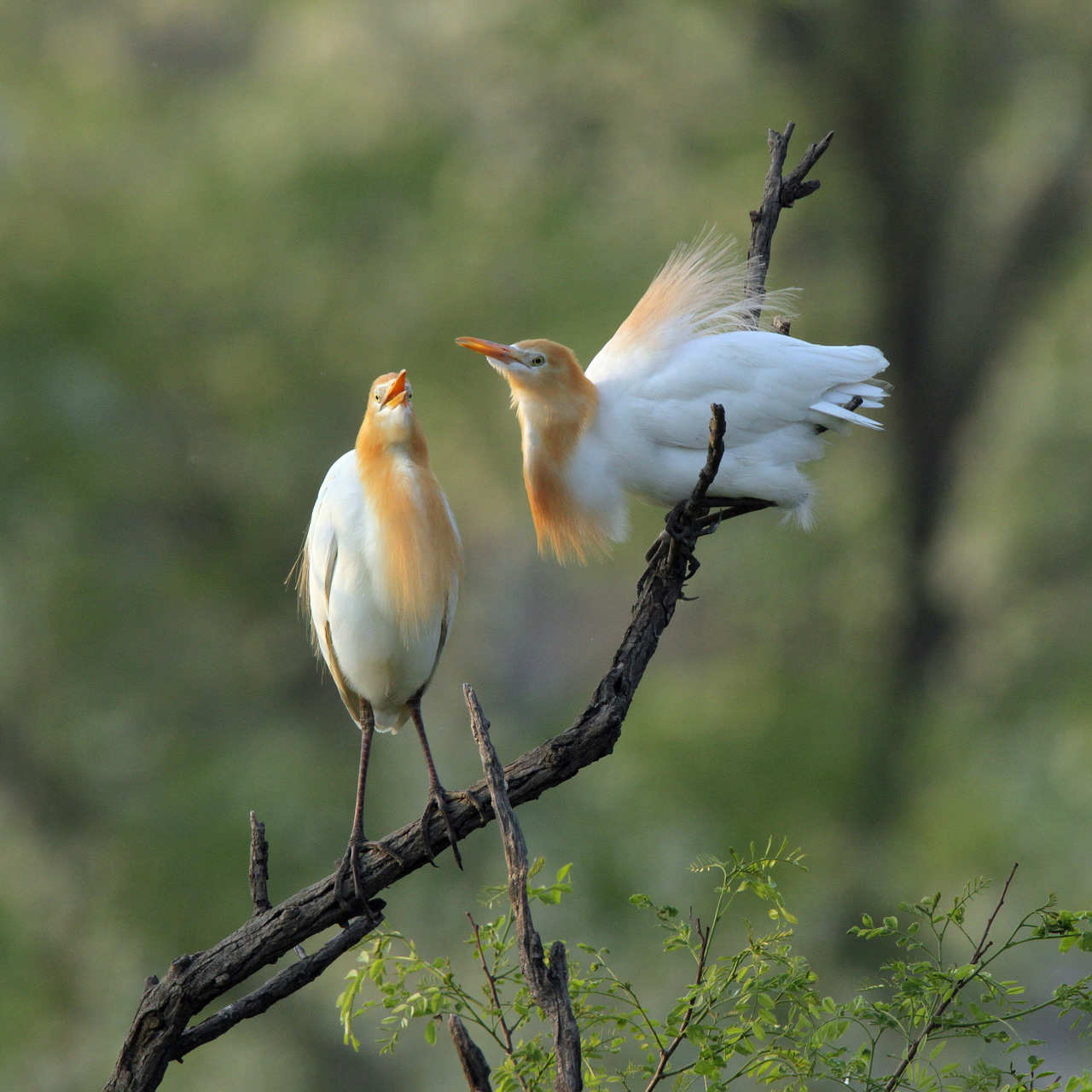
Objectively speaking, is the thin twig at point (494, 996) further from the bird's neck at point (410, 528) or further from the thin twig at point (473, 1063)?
the bird's neck at point (410, 528)

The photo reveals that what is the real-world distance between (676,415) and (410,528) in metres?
0.37

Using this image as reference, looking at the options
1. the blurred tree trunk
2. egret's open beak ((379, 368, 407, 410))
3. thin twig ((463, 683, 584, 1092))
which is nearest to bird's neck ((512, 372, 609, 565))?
egret's open beak ((379, 368, 407, 410))

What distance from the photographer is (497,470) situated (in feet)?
14.8

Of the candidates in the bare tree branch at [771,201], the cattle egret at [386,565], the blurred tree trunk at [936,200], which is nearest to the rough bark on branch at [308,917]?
the cattle egret at [386,565]

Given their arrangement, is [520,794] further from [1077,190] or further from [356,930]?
[1077,190]

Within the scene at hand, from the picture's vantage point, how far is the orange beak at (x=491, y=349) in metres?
1.60

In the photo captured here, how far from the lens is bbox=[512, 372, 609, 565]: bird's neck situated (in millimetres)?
1687

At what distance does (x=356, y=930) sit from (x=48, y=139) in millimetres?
4003

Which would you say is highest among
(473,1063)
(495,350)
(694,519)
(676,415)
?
(495,350)

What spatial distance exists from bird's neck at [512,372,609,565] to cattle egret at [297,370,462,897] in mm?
194

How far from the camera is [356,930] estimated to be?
1259 millimetres

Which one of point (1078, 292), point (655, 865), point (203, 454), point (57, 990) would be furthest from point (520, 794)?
point (1078, 292)

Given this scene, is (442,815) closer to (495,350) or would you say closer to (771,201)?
(495,350)

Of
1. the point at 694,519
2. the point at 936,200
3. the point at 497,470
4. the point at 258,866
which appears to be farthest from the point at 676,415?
the point at 936,200
